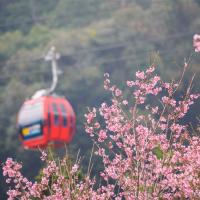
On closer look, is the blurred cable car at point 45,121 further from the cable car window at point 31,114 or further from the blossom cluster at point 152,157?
the blossom cluster at point 152,157

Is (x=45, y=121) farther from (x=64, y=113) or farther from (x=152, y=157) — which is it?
(x=152, y=157)

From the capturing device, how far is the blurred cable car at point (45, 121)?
50.5 feet

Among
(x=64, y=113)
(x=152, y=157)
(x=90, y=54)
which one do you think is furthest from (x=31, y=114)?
(x=90, y=54)

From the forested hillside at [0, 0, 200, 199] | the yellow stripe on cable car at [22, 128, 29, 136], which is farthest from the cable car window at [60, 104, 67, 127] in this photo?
the forested hillside at [0, 0, 200, 199]

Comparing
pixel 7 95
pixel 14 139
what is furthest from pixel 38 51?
pixel 14 139

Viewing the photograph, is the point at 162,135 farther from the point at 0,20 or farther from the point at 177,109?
the point at 0,20

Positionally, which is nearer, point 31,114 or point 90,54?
point 31,114

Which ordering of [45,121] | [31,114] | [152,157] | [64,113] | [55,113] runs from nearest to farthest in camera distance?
1. [152,157]
2. [45,121]
3. [55,113]
4. [31,114]
5. [64,113]

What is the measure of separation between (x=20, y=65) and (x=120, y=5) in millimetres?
9506

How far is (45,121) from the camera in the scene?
50.6 ft

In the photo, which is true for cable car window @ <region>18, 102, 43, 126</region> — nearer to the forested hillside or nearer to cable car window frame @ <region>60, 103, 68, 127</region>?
cable car window frame @ <region>60, 103, 68, 127</region>

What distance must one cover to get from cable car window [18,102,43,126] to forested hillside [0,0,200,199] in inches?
390

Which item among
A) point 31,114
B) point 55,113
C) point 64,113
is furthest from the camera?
point 64,113

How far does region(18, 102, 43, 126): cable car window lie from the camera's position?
50.9 ft
